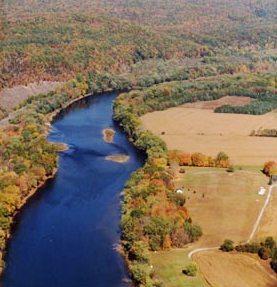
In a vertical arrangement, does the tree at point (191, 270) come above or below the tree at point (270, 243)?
below

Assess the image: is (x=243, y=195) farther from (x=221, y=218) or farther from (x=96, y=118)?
(x=96, y=118)

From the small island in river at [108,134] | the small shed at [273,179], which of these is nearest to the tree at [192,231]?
the small shed at [273,179]

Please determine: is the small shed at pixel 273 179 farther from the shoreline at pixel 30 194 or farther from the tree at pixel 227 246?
the shoreline at pixel 30 194

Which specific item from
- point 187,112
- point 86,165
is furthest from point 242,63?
point 86,165

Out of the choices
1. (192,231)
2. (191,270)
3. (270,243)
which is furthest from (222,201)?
(191,270)

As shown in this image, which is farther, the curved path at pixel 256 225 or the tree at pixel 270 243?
the curved path at pixel 256 225

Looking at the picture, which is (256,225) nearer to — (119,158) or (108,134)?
(119,158)
